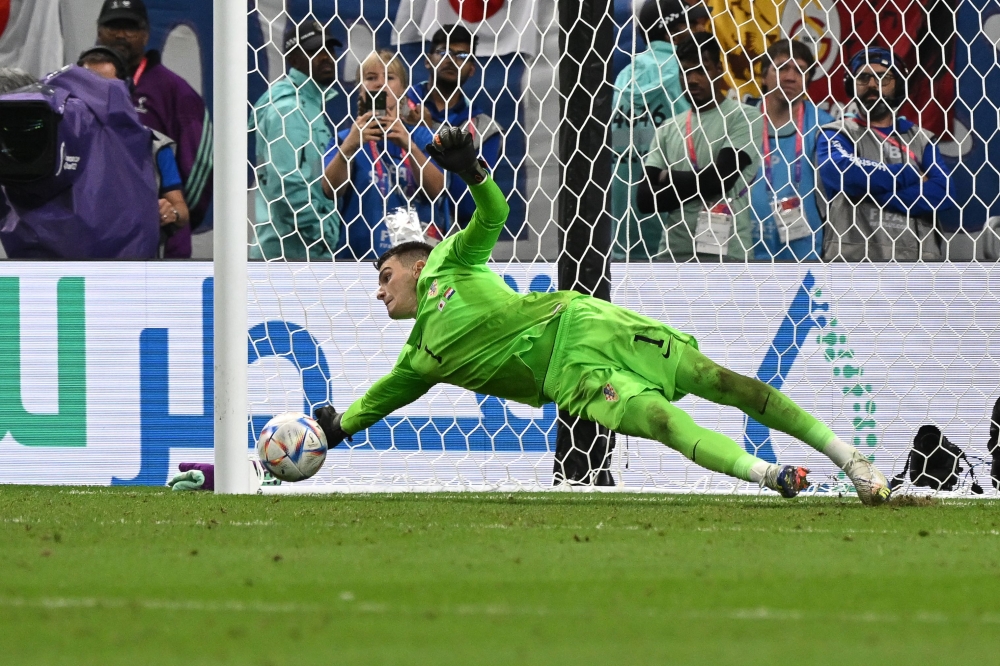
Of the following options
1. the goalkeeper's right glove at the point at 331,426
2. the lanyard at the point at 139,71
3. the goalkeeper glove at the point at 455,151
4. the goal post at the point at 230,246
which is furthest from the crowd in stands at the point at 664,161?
the goalkeeper glove at the point at 455,151

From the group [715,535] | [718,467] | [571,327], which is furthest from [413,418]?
[715,535]

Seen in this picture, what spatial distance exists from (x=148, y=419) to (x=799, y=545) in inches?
151

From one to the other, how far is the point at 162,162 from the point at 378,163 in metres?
1.16

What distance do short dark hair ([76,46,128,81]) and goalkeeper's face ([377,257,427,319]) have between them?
2301mm

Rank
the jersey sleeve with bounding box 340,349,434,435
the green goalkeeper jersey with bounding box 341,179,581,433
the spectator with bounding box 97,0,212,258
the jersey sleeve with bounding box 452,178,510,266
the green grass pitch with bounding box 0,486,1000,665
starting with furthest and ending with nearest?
the spectator with bounding box 97,0,212,258 < the jersey sleeve with bounding box 340,349,434,435 < the green goalkeeper jersey with bounding box 341,179,581,433 < the jersey sleeve with bounding box 452,178,510,266 < the green grass pitch with bounding box 0,486,1000,665

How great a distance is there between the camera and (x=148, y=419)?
6.54 m

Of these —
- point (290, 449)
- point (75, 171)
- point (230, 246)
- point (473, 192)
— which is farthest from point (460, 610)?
point (75, 171)

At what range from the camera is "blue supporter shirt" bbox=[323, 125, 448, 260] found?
6.44 metres

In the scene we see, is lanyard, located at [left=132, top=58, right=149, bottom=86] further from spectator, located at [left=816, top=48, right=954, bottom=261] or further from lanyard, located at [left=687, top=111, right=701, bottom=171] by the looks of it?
spectator, located at [left=816, top=48, right=954, bottom=261]

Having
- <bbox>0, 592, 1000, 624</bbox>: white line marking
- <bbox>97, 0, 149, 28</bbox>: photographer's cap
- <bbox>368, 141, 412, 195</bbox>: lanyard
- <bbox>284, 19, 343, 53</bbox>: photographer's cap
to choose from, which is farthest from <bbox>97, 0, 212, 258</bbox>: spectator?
<bbox>0, 592, 1000, 624</bbox>: white line marking

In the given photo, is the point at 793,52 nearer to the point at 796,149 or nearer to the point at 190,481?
the point at 796,149

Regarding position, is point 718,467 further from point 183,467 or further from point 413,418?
point 183,467

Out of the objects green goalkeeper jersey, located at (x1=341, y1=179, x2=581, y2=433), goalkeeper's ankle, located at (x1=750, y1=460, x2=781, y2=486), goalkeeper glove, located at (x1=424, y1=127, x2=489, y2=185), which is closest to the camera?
goalkeeper's ankle, located at (x1=750, y1=460, x2=781, y2=486)

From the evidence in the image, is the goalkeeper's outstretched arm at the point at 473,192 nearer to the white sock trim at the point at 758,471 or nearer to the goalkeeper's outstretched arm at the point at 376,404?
the goalkeeper's outstretched arm at the point at 376,404
